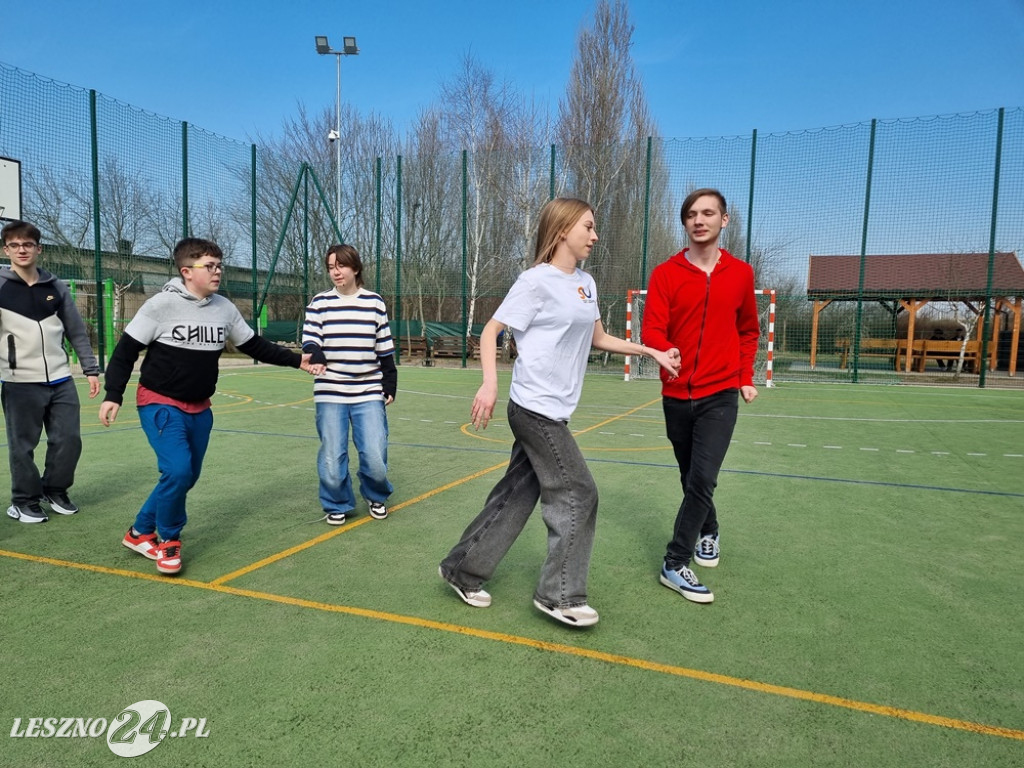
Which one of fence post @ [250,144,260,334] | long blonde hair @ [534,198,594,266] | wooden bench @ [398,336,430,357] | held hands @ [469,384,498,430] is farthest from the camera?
wooden bench @ [398,336,430,357]

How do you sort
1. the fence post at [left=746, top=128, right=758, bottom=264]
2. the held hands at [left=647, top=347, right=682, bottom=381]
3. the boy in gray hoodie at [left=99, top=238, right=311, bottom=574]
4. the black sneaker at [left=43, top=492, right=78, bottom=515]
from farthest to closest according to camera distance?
1. the fence post at [left=746, top=128, right=758, bottom=264]
2. the black sneaker at [left=43, top=492, right=78, bottom=515]
3. the boy in gray hoodie at [left=99, top=238, right=311, bottom=574]
4. the held hands at [left=647, top=347, right=682, bottom=381]

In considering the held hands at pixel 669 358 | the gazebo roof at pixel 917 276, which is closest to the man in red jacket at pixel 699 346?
the held hands at pixel 669 358

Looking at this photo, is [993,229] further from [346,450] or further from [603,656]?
[603,656]

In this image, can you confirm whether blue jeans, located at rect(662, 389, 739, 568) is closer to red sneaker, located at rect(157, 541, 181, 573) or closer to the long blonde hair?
the long blonde hair

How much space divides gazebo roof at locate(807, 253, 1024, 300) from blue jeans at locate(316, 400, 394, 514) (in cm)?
1574

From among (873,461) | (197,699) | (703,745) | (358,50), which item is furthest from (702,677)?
(358,50)

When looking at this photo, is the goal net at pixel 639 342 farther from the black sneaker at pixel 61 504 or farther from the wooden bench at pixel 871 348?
the black sneaker at pixel 61 504

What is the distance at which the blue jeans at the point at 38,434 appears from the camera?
176 inches

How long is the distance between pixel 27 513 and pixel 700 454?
4065 millimetres

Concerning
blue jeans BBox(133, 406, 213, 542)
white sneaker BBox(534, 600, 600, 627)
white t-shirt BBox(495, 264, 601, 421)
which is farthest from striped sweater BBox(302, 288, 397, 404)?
white sneaker BBox(534, 600, 600, 627)

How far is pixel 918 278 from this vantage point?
17.7 m

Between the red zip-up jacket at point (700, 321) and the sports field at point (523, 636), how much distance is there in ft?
3.28

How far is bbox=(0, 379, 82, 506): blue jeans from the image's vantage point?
4461 mm

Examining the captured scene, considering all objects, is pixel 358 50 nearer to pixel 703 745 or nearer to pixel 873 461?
pixel 873 461
